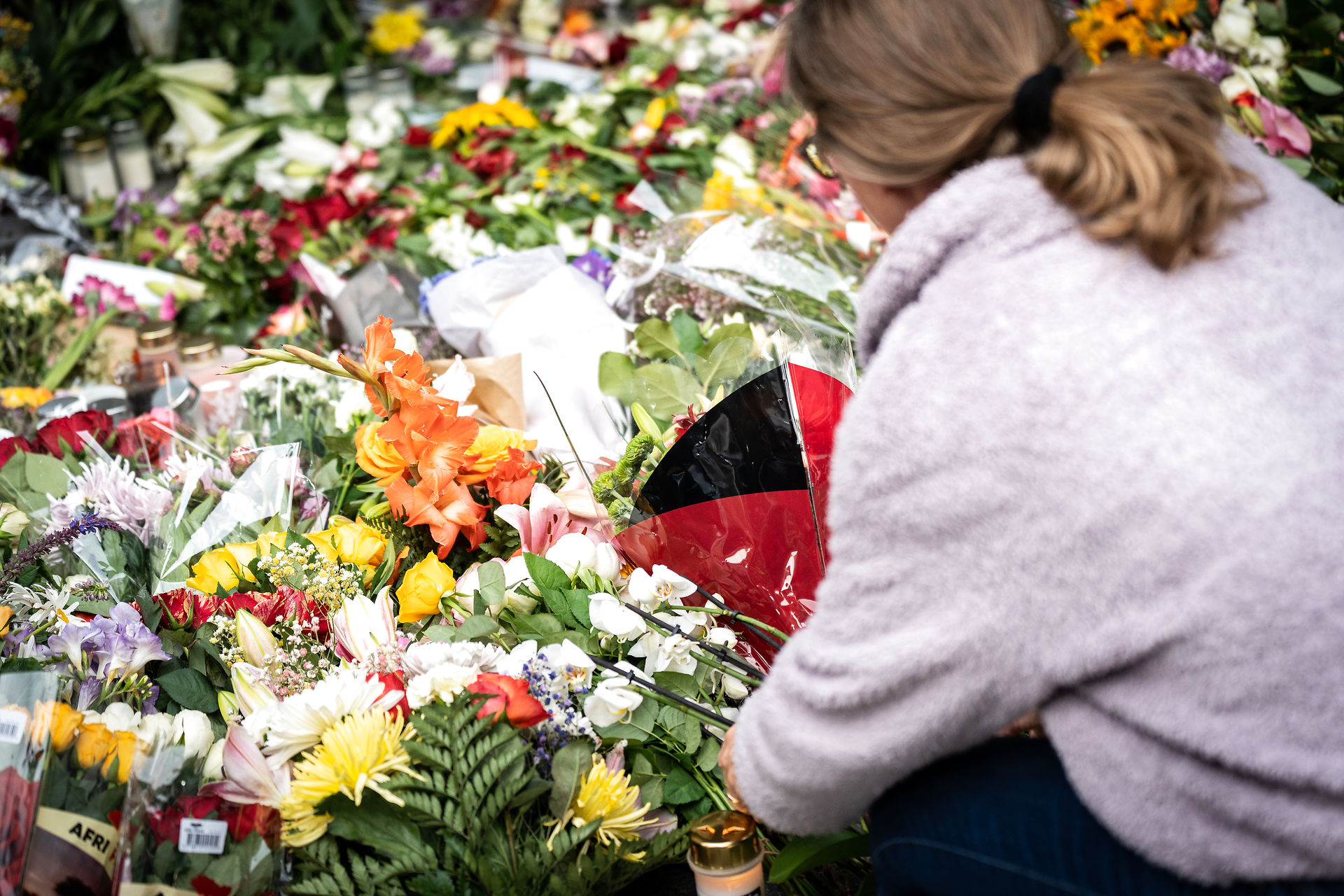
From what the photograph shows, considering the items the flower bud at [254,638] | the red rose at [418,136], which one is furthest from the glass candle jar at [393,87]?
the flower bud at [254,638]

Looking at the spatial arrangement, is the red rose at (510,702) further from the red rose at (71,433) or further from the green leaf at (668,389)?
the red rose at (71,433)

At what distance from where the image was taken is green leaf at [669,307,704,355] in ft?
6.19

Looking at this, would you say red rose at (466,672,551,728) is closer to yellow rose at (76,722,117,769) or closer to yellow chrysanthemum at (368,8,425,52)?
yellow rose at (76,722,117,769)

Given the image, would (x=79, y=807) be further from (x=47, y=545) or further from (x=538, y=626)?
(x=538, y=626)

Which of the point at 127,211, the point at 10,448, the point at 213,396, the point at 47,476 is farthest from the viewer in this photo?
the point at 127,211

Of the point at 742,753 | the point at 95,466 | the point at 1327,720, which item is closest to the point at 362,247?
the point at 95,466

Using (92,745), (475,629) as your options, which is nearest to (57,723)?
(92,745)

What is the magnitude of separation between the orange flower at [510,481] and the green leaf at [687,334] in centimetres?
43

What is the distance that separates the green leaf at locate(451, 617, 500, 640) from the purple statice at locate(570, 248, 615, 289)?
1071mm

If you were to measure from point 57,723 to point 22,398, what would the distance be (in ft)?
4.42

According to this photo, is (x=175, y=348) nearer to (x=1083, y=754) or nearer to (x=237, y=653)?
(x=237, y=653)

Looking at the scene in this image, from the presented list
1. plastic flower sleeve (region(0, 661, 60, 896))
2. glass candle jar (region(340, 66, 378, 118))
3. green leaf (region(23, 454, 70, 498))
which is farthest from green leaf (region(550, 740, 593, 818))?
glass candle jar (region(340, 66, 378, 118))

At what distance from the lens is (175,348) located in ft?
8.13

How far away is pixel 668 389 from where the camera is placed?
5.27 feet
